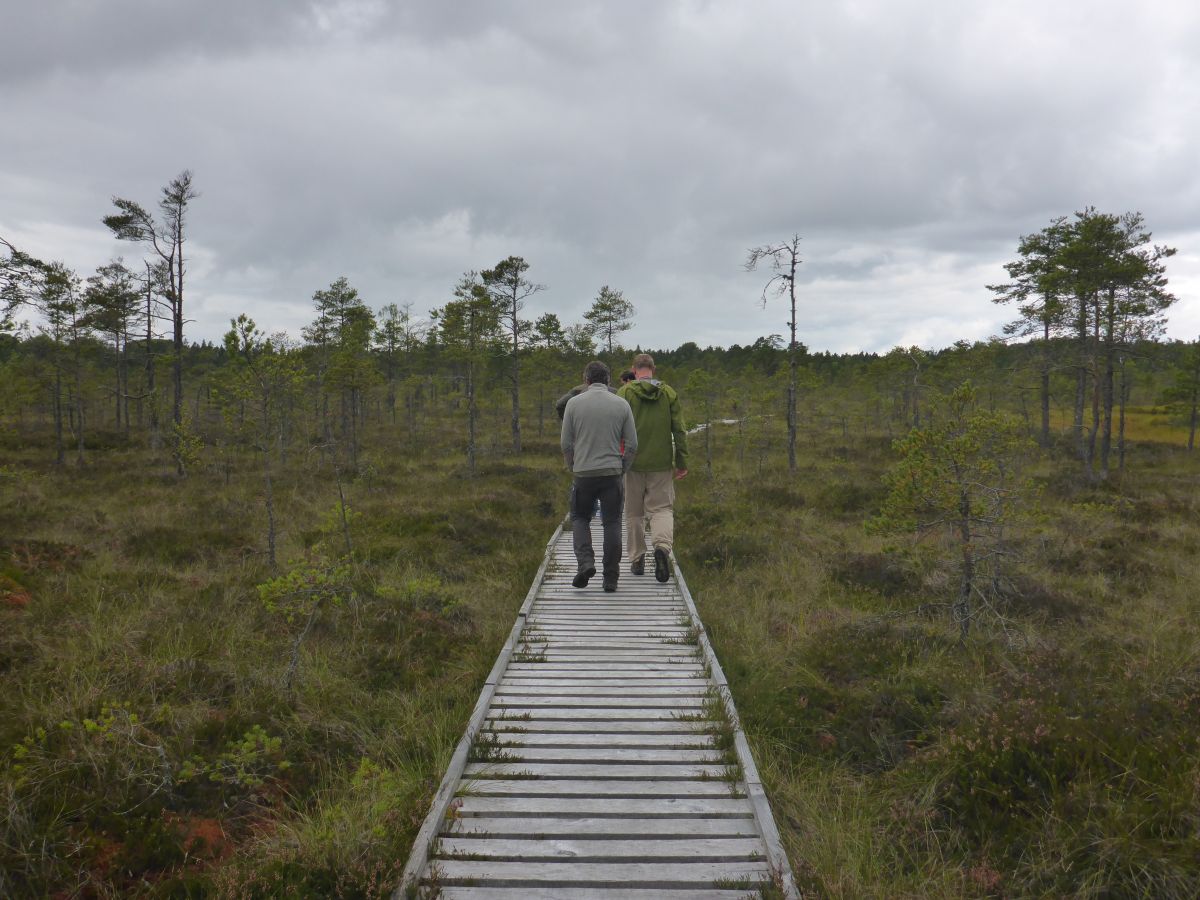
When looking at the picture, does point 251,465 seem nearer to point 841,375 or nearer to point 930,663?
point 930,663

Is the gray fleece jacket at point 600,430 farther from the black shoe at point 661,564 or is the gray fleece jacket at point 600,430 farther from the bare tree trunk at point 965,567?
the bare tree trunk at point 965,567

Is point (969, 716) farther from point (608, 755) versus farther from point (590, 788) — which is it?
point (590, 788)

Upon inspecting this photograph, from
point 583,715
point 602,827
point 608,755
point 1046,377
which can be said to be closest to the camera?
point 602,827

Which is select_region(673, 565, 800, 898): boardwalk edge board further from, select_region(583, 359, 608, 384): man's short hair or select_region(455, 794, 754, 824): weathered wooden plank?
select_region(583, 359, 608, 384): man's short hair

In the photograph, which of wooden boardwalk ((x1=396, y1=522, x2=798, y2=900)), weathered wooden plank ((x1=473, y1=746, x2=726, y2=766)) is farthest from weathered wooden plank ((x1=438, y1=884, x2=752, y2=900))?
weathered wooden plank ((x1=473, y1=746, x2=726, y2=766))

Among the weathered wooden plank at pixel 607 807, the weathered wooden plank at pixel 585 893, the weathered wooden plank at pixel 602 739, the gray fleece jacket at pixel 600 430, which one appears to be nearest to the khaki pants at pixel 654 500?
the gray fleece jacket at pixel 600 430

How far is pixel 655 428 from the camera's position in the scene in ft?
23.0

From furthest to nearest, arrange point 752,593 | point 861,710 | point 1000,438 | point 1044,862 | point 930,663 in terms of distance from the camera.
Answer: point 752,593 → point 1000,438 → point 930,663 → point 861,710 → point 1044,862

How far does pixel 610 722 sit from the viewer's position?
4.16m

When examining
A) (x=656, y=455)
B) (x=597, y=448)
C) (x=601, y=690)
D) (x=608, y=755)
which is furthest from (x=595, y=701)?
(x=656, y=455)

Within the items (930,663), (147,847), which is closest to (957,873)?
(930,663)

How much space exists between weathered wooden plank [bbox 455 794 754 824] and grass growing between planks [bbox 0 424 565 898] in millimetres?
296

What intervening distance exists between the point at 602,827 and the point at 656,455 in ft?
14.5

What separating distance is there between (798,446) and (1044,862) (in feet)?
96.3
